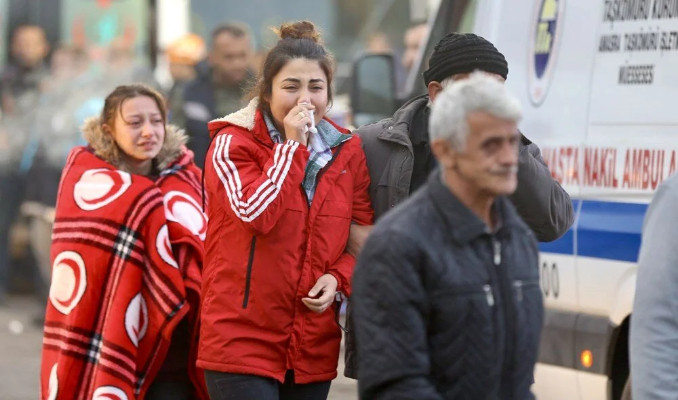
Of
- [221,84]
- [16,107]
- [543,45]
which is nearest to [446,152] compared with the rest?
[543,45]

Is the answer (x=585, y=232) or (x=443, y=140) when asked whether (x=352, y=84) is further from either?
(x=443, y=140)

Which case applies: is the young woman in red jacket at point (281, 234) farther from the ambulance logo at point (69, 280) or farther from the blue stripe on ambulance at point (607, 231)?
the blue stripe on ambulance at point (607, 231)

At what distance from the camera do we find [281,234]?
455 centimetres

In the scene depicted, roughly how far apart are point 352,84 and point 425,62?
88 cm

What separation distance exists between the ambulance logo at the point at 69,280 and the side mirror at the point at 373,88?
2.60m

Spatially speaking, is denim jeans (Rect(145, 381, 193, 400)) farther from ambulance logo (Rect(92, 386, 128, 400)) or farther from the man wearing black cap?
the man wearing black cap

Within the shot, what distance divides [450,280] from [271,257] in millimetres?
1336

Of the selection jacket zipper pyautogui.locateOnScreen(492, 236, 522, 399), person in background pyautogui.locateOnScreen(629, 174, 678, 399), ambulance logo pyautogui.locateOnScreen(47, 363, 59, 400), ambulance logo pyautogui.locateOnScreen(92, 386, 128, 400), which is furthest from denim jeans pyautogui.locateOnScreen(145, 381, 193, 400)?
jacket zipper pyautogui.locateOnScreen(492, 236, 522, 399)

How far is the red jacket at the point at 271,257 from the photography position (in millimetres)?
4547

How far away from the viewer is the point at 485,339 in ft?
10.9

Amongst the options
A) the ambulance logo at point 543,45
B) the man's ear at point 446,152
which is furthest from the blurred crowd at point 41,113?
→ the man's ear at point 446,152

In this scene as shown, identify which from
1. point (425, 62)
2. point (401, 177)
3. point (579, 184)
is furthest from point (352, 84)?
point (401, 177)

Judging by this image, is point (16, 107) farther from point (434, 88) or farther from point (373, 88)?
point (434, 88)

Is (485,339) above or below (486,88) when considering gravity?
below
